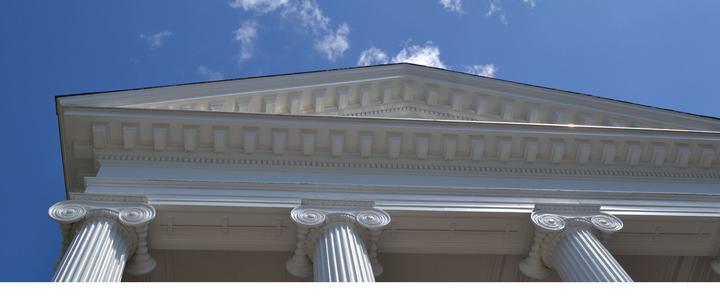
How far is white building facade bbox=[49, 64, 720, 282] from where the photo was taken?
35.8 feet

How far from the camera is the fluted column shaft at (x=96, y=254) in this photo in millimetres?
8930

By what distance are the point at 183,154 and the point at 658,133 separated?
9590 mm

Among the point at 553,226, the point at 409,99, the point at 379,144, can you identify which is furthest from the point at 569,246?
the point at 409,99

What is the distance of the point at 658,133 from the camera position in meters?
13.5

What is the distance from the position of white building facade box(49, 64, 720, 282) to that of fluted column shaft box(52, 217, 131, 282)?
0.06 meters

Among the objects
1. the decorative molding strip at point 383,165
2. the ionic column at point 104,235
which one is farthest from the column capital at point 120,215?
the decorative molding strip at point 383,165

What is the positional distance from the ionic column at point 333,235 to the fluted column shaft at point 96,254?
2.76m

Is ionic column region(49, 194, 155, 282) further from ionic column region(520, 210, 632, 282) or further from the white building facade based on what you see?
ionic column region(520, 210, 632, 282)

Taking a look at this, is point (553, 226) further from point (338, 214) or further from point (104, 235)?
point (104, 235)

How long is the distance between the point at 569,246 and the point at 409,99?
6488 mm

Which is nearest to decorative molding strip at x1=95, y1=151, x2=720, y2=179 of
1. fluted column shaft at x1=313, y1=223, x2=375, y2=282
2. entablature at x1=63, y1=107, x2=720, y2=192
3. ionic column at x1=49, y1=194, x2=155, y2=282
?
entablature at x1=63, y1=107, x2=720, y2=192

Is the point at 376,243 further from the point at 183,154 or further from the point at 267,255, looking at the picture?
the point at 183,154

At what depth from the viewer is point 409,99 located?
16266 millimetres

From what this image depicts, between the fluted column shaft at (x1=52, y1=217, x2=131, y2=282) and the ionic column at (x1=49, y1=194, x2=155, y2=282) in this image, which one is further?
the ionic column at (x1=49, y1=194, x2=155, y2=282)
